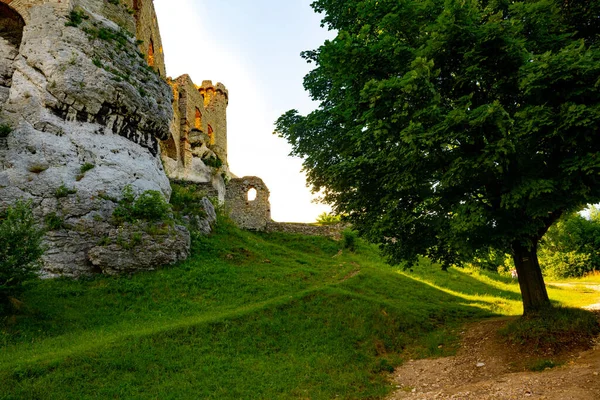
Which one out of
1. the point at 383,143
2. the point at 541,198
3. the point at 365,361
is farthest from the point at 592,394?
the point at 383,143

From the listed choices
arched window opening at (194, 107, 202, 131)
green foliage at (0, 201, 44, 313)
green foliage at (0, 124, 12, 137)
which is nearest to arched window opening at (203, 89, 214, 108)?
arched window opening at (194, 107, 202, 131)

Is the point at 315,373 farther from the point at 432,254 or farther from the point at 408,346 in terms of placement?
the point at 432,254

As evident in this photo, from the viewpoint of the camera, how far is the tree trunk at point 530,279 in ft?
29.3

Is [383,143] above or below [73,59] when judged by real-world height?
below

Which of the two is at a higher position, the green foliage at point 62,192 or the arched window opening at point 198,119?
the arched window opening at point 198,119

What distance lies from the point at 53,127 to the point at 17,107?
5.64ft

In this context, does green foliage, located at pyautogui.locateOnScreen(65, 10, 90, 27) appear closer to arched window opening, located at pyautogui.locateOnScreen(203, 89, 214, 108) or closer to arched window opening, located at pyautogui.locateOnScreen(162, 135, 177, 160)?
arched window opening, located at pyautogui.locateOnScreen(162, 135, 177, 160)

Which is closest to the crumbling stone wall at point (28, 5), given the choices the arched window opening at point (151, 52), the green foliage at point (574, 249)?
the arched window opening at point (151, 52)

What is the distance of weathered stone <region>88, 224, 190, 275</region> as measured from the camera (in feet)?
41.8

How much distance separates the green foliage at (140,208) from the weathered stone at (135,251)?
0.49 metres

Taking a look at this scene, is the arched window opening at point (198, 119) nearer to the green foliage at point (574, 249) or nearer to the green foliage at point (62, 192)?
the green foliage at point (62, 192)

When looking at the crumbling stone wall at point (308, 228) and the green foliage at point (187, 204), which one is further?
the crumbling stone wall at point (308, 228)

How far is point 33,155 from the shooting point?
13852 mm

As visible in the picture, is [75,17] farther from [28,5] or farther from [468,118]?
[468,118]
